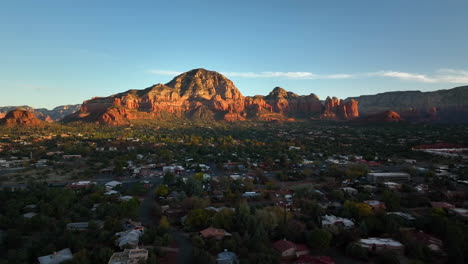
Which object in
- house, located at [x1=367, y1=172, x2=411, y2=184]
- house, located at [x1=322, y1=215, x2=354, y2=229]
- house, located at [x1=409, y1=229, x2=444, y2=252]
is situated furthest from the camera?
house, located at [x1=367, y1=172, x2=411, y2=184]

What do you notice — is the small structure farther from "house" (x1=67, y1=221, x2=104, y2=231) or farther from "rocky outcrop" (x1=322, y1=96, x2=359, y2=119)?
"rocky outcrop" (x1=322, y1=96, x2=359, y2=119)

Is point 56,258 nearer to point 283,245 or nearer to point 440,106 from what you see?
point 283,245

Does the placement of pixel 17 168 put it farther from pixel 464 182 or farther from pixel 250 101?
pixel 250 101

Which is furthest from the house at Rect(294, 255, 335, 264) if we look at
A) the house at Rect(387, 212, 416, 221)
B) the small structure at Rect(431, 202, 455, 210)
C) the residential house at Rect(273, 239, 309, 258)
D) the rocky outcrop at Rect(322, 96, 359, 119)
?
the rocky outcrop at Rect(322, 96, 359, 119)

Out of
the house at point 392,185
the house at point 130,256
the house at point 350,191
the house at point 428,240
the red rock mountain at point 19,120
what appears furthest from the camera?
the red rock mountain at point 19,120

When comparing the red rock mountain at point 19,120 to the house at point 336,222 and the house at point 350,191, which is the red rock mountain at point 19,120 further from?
the house at point 336,222

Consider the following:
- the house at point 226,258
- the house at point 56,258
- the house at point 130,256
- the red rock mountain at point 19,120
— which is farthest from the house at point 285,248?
the red rock mountain at point 19,120
